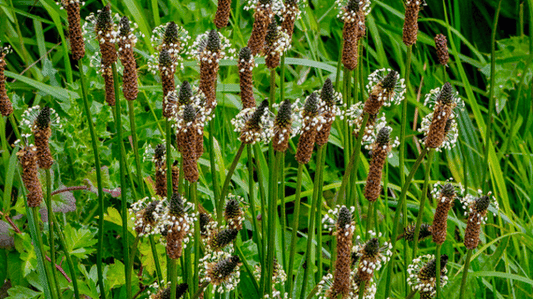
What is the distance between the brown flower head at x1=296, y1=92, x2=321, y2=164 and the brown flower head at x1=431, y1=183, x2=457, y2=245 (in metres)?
0.37

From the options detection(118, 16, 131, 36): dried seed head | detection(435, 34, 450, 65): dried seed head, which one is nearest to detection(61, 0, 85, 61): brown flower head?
detection(118, 16, 131, 36): dried seed head

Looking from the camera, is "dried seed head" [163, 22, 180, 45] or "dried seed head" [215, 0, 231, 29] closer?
"dried seed head" [163, 22, 180, 45]

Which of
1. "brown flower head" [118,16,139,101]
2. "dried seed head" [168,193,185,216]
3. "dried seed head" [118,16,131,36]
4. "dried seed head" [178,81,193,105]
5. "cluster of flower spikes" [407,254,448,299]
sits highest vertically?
"dried seed head" [118,16,131,36]

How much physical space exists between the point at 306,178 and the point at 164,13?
1.23 meters

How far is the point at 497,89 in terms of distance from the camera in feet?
10.8

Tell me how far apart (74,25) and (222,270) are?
592mm

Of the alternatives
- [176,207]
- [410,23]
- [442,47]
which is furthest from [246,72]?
[442,47]

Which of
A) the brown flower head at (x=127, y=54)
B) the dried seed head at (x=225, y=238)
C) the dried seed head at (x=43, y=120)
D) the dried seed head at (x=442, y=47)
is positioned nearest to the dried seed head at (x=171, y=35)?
the brown flower head at (x=127, y=54)

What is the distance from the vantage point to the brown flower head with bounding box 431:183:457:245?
4.85ft

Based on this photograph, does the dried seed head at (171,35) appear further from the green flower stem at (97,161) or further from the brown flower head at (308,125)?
the brown flower head at (308,125)

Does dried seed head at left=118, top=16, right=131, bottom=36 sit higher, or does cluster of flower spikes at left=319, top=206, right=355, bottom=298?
dried seed head at left=118, top=16, right=131, bottom=36

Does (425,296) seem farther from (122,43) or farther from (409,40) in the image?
(122,43)

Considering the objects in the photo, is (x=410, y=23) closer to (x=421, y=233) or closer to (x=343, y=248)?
(x=421, y=233)

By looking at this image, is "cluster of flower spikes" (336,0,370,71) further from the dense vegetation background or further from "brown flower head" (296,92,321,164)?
the dense vegetation background
